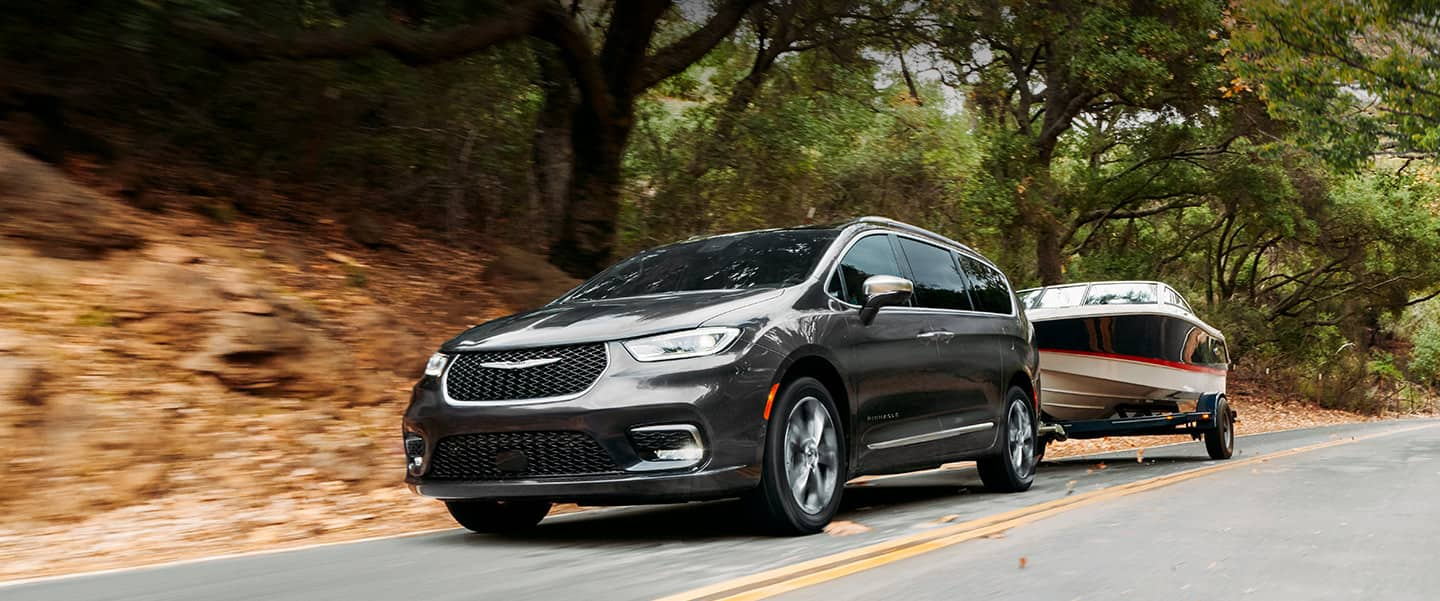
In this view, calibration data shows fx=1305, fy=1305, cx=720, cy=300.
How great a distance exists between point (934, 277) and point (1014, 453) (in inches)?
67.1

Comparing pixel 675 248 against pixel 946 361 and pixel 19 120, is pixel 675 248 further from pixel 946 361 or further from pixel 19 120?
pixel 19 120

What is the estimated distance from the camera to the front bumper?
617 cm

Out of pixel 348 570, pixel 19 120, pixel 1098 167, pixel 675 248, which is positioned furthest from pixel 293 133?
pixel 1098 167

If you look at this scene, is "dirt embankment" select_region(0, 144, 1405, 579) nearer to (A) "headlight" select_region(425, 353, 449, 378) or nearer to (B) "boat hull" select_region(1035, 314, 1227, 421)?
(A) "headlight" select_region(425, 353, 449, 378)

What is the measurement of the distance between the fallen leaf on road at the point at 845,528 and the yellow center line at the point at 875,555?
0.34m

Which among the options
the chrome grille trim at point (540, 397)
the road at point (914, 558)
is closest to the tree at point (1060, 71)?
the road at point (914, 558)

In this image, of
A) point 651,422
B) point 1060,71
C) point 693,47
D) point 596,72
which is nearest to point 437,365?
point 651,422

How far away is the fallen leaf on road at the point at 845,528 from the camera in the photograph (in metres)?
6.93

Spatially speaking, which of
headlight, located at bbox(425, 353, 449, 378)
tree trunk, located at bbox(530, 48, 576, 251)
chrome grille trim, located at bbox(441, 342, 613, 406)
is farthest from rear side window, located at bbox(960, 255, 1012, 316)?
tree trunk, located at bbox(530, 48, 576, 251)

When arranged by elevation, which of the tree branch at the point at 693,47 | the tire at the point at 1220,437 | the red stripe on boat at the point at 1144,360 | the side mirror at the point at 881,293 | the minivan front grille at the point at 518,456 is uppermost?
the tree branch at the point at 693,47

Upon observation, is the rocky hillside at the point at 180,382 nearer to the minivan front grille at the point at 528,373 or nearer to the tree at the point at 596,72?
the minivan front grille at the point at 528,373

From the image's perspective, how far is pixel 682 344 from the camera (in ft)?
20.9

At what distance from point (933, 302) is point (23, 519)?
5.71 meters

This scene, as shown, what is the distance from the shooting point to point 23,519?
24.2 ft
